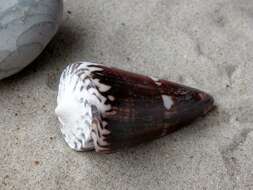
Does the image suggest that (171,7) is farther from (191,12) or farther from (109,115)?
(109,115)

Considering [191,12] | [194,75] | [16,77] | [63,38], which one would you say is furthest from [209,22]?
[16,77]

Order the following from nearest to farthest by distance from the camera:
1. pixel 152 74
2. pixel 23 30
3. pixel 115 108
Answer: pixel 115 108 < pixel 23 30 < pixel 152 74

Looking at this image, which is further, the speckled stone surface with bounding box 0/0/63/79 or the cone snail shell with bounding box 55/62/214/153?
the speckled stone surface with bounding box 0/0/63/79
